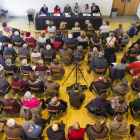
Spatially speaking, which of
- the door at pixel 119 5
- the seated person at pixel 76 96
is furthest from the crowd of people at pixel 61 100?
the door at pixel 119 5

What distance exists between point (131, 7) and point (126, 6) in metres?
0.39

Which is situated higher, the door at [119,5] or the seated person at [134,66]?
the door at [119,5]

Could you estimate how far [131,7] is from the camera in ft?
37.3

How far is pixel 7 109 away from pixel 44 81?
154 cm

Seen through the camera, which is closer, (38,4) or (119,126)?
(119,126)

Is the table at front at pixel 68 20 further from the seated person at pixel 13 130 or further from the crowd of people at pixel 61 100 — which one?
the seated person at pixel 13 130

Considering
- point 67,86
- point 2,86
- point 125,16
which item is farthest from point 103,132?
point 125,16

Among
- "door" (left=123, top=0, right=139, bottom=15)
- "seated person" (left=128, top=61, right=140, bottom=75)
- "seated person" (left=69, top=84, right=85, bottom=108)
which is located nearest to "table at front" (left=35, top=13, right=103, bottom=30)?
"door" (left=123, top=0, right=139, bottom=15)

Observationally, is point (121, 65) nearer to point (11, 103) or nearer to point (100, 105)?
point (100, 105)

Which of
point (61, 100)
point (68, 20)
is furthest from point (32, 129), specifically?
point (68, 20)

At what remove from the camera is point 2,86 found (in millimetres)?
5043

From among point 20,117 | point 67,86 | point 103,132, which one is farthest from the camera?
point 67,86

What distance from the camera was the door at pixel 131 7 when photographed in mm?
11125

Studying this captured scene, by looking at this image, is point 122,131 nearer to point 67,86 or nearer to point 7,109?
point 67,86
